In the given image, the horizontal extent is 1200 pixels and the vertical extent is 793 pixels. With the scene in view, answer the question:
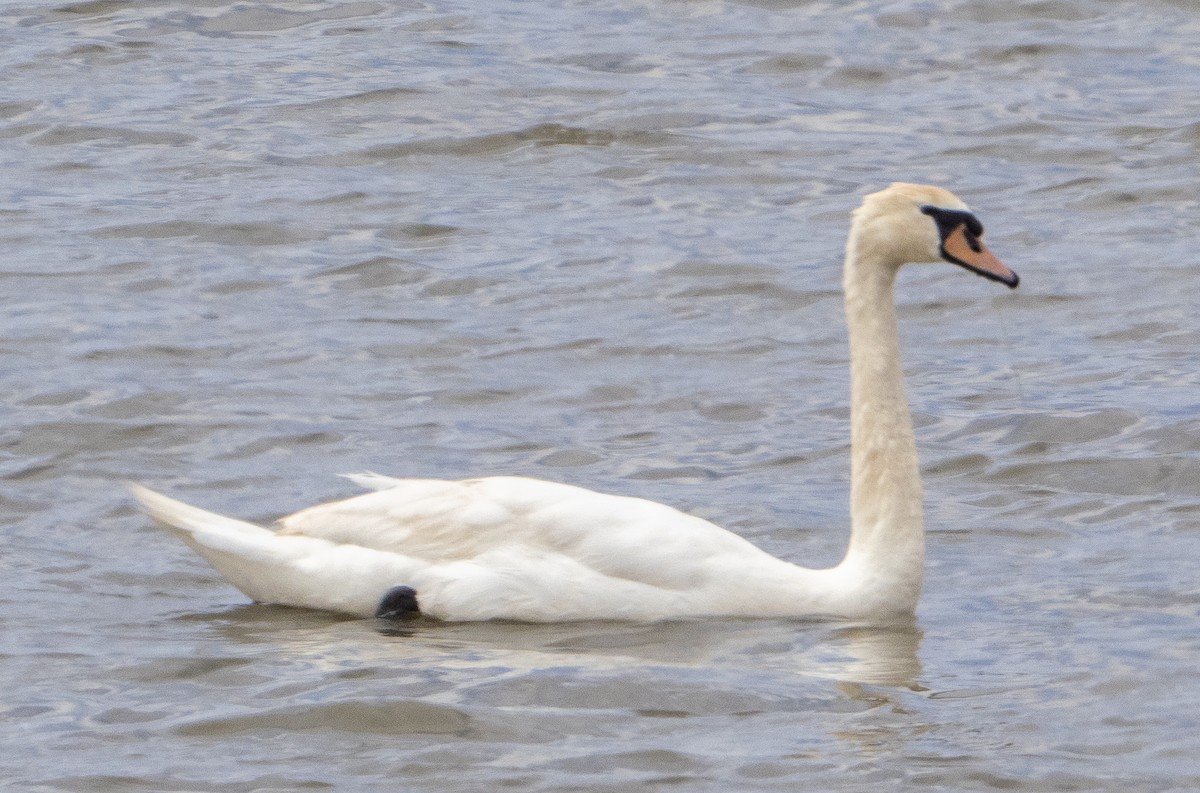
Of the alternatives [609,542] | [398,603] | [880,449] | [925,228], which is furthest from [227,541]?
[925,228]

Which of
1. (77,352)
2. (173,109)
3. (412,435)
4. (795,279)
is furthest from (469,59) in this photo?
(412,435)

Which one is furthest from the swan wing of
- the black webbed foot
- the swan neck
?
the swan neck

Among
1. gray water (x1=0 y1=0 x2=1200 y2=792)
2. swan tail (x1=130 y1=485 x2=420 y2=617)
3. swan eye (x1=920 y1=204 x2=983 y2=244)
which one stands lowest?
gray water (x1=0 y1=0 x2=1200 y2=792)

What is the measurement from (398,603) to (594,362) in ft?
12.0

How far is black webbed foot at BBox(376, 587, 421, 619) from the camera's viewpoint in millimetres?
8086

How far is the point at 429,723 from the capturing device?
275 inches

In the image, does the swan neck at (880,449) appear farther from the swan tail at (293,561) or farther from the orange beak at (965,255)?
the swan tail at (293,561)

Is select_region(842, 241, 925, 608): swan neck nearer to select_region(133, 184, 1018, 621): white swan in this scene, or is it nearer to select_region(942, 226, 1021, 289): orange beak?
select_region(133, 184, 1018, 621): white swan

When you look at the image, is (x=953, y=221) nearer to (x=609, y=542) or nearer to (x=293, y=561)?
(x=609, y=542)

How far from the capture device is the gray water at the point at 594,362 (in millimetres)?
6984

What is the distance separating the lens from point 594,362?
38.1 feet

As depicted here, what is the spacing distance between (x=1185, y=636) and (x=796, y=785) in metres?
1.75

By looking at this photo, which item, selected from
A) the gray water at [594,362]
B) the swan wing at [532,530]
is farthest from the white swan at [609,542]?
the gray water at [594,362]

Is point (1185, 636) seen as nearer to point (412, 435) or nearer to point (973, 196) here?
point (412, 435)
